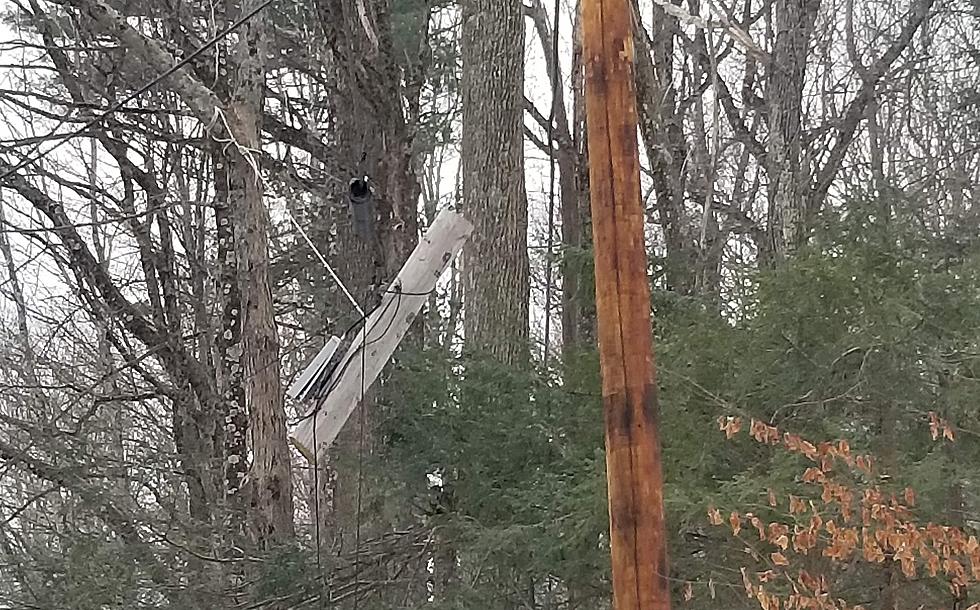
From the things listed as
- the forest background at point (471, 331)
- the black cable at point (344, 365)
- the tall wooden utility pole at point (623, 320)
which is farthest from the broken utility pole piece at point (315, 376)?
the tall wooden utility pole at point (623, 320)

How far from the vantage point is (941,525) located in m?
4.75

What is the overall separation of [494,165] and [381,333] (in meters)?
3.41

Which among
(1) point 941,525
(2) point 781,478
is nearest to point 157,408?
(2) point 781,478

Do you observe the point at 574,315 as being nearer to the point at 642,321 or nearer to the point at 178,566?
the point at 178,566

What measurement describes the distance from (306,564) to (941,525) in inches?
150

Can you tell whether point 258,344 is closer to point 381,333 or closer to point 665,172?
point 381,333

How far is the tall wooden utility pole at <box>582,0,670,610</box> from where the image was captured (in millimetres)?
3686

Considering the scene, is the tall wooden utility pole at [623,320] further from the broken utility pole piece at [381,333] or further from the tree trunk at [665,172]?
the tree trunk at [665,172]

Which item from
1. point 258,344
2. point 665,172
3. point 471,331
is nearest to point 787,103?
point 665,172

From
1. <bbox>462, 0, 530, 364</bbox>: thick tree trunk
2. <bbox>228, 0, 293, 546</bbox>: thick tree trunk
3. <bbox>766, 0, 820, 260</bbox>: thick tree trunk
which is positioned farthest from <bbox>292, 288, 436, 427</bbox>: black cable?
<bbox>766, 0, 820, 260</bbox>: thick tree trunk

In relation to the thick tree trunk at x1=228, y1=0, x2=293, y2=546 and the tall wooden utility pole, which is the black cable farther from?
the thick tree trunk at x1=228, y1=0, x2=293, y2=546

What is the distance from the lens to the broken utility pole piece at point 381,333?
191 inches

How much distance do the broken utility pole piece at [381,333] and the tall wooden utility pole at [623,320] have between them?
1.42 m

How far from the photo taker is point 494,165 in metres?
8.26
